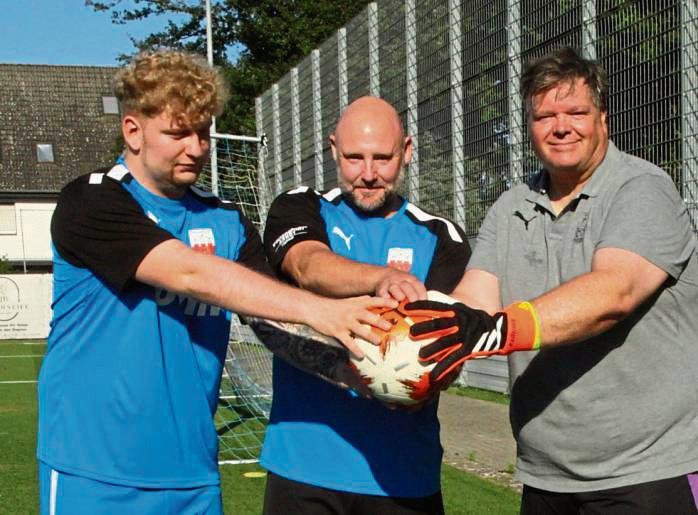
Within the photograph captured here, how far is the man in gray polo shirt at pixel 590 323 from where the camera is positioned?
2.97m

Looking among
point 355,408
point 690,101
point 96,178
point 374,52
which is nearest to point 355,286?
point 355,408

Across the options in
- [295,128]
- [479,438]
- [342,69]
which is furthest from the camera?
[295,128]

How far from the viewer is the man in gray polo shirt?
9.75 ft

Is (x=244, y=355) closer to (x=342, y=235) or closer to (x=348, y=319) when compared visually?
(x=342, y=235)

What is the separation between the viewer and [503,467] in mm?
8188

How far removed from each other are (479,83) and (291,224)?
8423 mm

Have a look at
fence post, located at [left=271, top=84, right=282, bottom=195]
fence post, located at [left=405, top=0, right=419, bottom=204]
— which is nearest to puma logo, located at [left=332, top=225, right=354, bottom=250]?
fence post, located at [left=405, top=0, right=419, bottom=204]

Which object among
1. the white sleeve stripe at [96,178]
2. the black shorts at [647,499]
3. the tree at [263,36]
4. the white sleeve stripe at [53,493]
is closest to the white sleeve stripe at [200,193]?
the white sleeve stripe at [96,178]

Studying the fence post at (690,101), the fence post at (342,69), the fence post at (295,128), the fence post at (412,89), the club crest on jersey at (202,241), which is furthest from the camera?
the fence post at (295,128)

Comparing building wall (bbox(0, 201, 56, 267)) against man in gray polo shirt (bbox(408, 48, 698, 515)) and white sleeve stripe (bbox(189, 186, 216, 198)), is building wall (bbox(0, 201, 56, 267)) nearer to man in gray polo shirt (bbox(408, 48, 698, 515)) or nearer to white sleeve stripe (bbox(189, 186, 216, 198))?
white sleeve stripe (bbox(189, 186, 216, 198))

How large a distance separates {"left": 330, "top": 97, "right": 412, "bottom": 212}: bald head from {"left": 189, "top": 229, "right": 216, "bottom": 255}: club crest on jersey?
2.00 ft

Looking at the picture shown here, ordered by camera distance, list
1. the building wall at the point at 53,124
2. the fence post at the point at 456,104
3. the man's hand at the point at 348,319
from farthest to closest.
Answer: the building wall at the point at 53,124 < the fence post at the point at 456,104 < the man's hand at the point at 348,319

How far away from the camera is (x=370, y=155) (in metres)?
3.70

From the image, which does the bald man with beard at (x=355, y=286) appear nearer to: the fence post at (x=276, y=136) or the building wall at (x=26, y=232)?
the fence post at (x=276, y=136)
